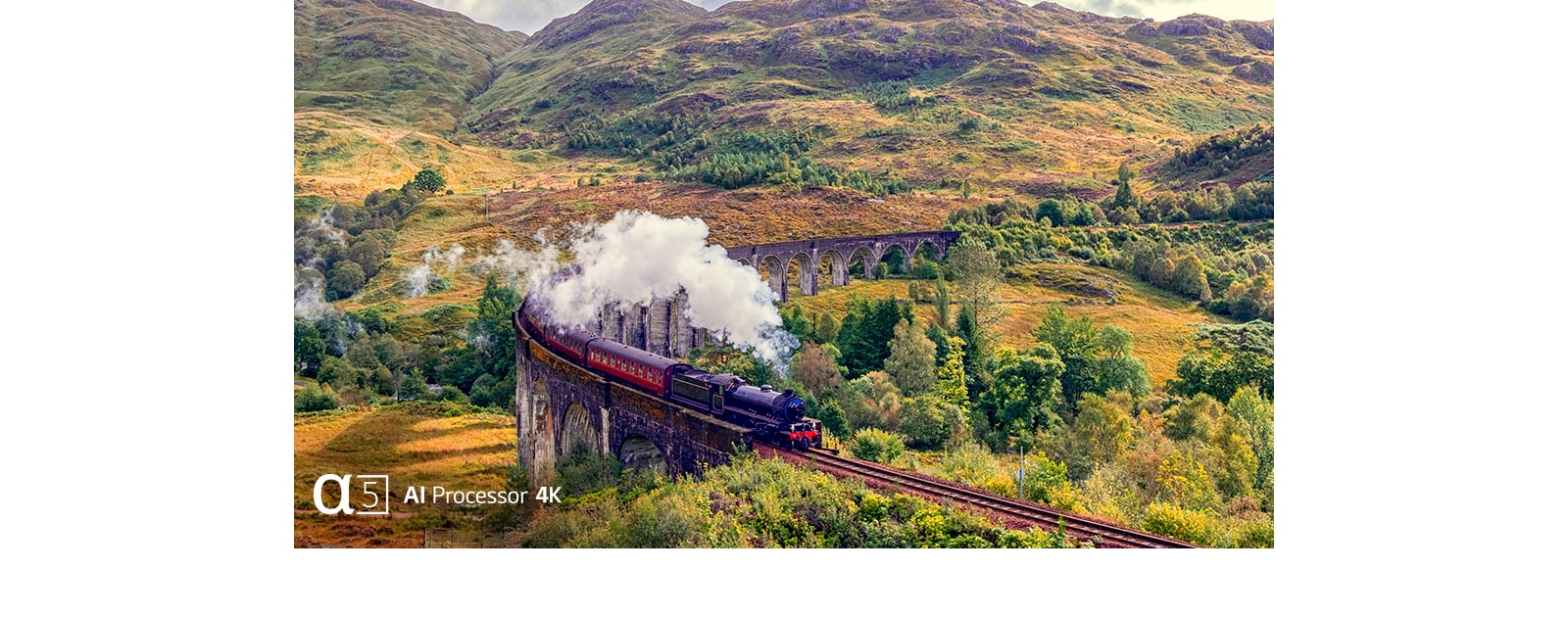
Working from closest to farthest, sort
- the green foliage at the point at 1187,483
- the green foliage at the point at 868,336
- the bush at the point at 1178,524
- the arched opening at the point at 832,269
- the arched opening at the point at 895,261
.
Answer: the bush at the point at 1178,524, the green foliage at the point at 1187,483, the green foliage at the point at 868,336, the arched opening at the point at 895,261, the arched opening at the point at 832,269

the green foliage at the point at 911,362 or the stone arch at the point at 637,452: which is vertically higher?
the green foliage at the point at 911,362

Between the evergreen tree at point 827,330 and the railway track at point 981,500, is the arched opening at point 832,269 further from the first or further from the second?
the railway track at point 981,500

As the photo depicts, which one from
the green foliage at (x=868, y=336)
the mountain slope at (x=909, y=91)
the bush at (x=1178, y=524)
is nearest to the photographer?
the bush at (x=1178, y=524)

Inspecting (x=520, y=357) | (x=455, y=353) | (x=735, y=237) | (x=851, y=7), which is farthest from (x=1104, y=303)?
(x=851, y=7)

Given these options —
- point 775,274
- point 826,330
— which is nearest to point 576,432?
point 826,330

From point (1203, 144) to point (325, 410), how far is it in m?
22.4

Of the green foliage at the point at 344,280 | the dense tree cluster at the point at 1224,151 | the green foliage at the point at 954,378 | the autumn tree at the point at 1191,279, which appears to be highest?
the dense tree cluster at the point at 1224,151

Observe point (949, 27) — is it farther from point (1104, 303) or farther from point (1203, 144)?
point (1104, 303)

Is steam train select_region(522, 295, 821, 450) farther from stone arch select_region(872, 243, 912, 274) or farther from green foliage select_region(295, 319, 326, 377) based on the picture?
stone arch select_region(872, 243, 912, 274)

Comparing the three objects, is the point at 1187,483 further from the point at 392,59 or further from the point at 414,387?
the point at 392,59

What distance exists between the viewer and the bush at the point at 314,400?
20.7m

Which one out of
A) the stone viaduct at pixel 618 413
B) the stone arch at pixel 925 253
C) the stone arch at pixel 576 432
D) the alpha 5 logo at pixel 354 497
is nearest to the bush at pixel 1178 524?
the stone viaduct at pixel 618 413

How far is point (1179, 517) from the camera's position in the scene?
617 inches

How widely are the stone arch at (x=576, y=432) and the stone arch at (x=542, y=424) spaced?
0.32 m
